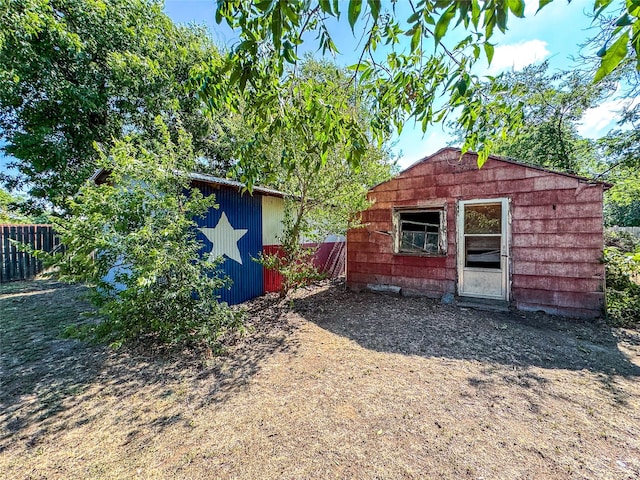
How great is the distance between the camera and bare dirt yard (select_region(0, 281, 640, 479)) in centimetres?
173

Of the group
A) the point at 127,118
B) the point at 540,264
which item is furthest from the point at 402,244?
the point at 127,118

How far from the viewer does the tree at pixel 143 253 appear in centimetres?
268

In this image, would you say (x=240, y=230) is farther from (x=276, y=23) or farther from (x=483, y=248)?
(x=483, y=248)

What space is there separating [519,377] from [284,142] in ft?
12.9

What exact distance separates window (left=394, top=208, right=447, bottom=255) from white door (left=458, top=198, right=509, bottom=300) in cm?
36

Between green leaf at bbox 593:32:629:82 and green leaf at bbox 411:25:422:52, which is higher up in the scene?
green leaf at bbox 411:25:422:52

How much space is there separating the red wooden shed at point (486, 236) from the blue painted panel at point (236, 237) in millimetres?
2209

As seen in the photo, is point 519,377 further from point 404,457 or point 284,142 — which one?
point 284,142

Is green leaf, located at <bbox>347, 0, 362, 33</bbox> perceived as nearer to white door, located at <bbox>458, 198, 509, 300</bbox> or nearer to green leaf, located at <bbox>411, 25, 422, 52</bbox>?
green leaf, located at <bbox>411, 25, 422, 52</bbox>

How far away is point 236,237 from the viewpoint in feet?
18.1

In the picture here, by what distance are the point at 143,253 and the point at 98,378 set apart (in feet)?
4.51

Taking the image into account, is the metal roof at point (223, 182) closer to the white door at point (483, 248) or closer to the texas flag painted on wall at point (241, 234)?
the texas flag painted on wall at point (241, 234)

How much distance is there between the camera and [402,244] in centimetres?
588

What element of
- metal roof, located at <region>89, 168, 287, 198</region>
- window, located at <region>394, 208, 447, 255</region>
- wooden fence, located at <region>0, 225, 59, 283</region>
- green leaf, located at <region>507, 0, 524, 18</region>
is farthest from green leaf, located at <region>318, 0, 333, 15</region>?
wooden fence, located at <region>0, 225, 59, 283</region>
